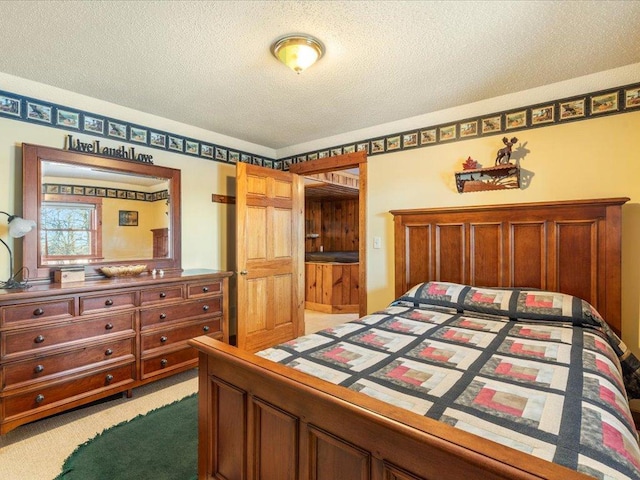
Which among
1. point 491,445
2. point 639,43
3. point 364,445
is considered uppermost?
point 639,43

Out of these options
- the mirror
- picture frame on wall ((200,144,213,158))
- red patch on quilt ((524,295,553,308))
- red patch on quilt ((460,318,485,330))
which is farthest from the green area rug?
picture frame on wall ((200,144,213,158))

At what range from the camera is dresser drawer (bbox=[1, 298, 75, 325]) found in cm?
198

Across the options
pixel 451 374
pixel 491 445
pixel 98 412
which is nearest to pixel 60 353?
pixel 98 412

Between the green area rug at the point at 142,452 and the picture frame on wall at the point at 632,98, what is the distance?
11.9 ft

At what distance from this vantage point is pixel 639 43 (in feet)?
6.40

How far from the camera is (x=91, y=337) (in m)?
2.30

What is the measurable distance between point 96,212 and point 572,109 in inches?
155

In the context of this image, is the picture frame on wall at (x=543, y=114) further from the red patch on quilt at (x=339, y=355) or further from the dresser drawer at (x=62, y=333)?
the dresser drawer at (x=62, y=333)

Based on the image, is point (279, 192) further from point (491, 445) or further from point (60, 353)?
point (491, 445)

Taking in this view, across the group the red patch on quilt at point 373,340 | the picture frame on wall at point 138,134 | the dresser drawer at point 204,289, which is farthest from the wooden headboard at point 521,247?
the picture frame on wall at point 138,134

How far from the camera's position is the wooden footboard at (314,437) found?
29.9 inches

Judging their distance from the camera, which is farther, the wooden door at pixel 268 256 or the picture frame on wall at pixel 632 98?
the wooden door at pixel 268 256

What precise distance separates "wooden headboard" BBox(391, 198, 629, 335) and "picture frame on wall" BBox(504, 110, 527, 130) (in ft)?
2.22

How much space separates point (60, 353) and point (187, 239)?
4.93 feet
